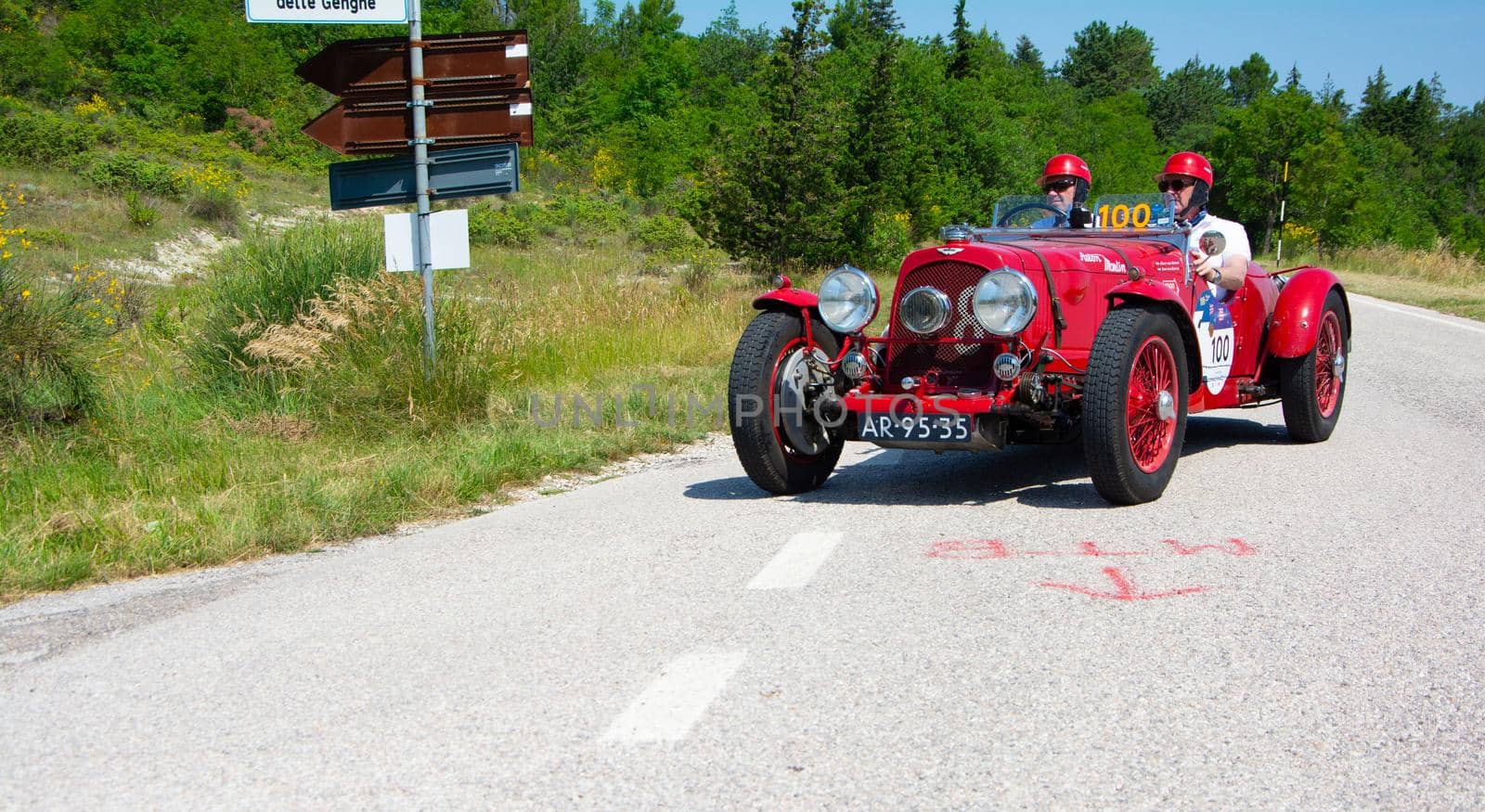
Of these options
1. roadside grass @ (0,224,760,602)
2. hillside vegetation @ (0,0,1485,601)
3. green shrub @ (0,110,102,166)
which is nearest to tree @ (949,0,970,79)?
hillside vegetation @ (0,0,1485,601)

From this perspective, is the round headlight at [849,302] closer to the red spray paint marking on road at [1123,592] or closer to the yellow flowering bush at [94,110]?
the red spray paint marking on road at [1123,592]

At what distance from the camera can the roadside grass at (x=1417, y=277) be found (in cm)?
2256

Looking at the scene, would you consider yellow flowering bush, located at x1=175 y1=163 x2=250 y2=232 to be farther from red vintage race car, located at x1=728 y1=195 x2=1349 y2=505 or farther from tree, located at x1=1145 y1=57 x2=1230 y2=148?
tree, located at x1=1145 y1=57 x2=1230 y2=148

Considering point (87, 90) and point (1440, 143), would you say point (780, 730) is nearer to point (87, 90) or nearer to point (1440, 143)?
point (87, 90)

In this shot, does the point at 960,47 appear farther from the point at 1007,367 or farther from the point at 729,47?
the point at 1007,367

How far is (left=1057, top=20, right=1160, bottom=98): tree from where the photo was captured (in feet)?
450

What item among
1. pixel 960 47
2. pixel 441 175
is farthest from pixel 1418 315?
pixel 960 47

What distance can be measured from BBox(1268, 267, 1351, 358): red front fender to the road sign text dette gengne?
17.2 ft

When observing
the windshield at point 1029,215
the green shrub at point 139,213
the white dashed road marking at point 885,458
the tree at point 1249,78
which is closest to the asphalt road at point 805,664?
the white dashed road marking at point 885,458

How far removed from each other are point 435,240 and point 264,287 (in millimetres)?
2112

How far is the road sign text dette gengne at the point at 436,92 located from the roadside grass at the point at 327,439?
1126mm

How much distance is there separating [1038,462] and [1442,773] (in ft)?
15.8

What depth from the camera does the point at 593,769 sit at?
3.12 meters

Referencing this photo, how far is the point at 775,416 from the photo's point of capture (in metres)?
6.82
